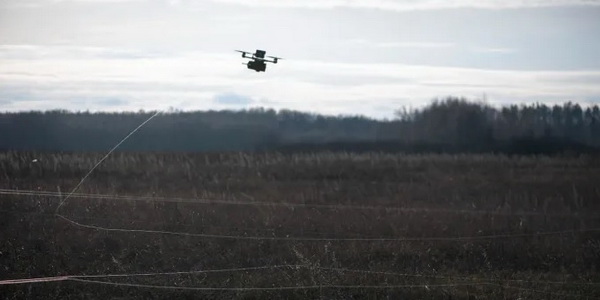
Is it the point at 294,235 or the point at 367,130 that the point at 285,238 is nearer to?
the point at 294,235

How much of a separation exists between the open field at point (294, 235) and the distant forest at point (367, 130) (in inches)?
61.7

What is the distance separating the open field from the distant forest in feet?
5.14

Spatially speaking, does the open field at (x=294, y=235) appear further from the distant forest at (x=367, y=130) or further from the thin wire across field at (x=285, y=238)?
the distant forest at (x=367, y=130)

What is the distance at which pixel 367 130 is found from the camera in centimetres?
2936

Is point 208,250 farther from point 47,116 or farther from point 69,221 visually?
point 47,116

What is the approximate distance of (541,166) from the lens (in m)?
25.2

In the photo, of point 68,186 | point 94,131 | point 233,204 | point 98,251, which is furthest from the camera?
point 94,131

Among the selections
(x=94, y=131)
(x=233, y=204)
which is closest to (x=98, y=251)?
(x=233, y=204)

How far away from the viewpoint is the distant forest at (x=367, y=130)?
2550 cm

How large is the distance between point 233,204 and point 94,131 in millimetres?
8508

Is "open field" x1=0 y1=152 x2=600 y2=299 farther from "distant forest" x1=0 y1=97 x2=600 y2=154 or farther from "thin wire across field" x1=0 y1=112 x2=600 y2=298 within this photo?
"distant forest" x1=0 y1=97 x2=600 y2=154

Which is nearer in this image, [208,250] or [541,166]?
[208,250]

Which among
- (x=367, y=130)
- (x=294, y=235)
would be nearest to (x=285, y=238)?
(x=294, y=235)

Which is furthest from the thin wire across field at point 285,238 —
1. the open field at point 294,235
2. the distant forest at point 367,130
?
the distant forest at point 367,130
